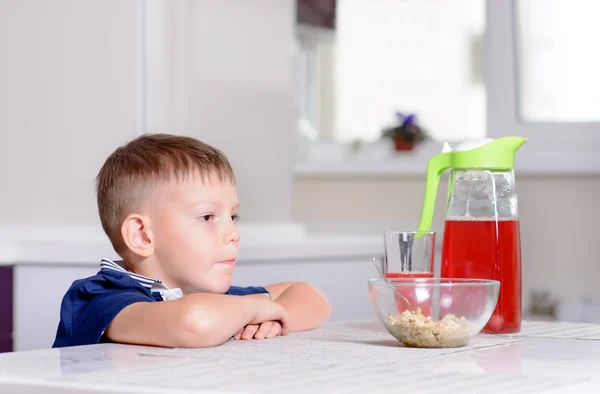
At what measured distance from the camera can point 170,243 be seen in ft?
4.30

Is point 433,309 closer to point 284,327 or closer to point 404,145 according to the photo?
point 284,327

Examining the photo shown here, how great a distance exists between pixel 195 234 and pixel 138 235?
0.29ft

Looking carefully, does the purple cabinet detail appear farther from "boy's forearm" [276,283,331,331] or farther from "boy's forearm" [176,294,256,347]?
"boy's forearm" [176,294,256,347]

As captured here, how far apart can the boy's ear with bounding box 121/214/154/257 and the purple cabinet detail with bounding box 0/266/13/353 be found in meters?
0.57

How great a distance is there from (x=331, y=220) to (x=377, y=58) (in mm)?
622

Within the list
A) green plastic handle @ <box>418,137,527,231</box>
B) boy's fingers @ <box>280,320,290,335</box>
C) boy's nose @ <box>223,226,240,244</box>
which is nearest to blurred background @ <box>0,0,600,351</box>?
boy's nose @ <box>223,226,240,244</box>

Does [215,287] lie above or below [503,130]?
below

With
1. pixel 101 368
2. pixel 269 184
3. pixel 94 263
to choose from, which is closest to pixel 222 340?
pixel 101 368

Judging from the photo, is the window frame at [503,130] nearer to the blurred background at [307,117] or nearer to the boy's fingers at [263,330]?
the blurred background at [307,117]

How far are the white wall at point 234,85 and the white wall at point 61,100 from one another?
6 centimetres

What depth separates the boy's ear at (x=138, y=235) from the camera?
52.1 inches

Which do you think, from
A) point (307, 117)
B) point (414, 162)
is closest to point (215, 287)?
point (414, 162)

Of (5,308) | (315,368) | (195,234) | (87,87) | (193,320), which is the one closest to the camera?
(315,368)

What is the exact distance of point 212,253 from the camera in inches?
51.4
